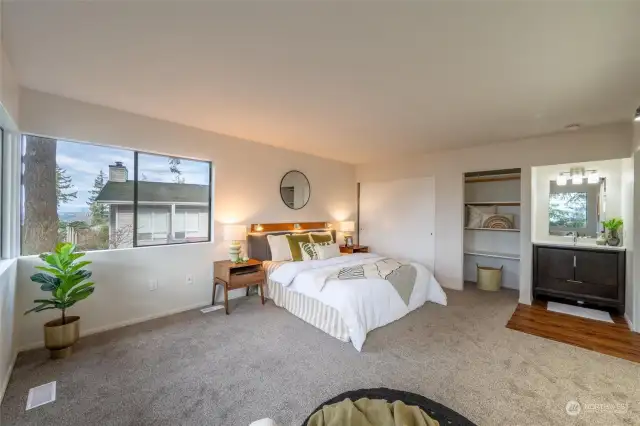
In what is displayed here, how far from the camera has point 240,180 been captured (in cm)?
420

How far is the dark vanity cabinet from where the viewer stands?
3523 millimetres

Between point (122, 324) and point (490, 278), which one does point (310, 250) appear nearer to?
point (122, 324)

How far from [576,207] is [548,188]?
45 centimetres

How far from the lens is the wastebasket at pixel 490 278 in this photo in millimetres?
4559

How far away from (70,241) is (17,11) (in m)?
2.17

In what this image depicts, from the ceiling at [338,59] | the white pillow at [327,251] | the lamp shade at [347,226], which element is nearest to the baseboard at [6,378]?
the ceiling at [338,59]

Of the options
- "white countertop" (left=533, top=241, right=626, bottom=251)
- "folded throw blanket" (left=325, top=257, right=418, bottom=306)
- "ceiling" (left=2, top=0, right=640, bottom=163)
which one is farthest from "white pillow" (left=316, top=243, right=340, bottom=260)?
"white countertop" (left=533, top=241, right=626, bottom=251)

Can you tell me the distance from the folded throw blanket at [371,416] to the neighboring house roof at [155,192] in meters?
3.26

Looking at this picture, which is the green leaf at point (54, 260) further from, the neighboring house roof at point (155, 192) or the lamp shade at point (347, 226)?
the lamp shade at point (347, 226)

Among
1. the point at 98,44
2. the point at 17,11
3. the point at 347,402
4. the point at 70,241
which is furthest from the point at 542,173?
the point at 70,241

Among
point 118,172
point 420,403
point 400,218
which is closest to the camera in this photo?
point 420,403

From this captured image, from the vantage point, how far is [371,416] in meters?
1.20

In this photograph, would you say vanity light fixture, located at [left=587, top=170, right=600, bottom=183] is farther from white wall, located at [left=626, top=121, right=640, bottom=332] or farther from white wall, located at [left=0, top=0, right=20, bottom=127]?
white wall, located at [left=0, top=0, right=20, bottom=127]

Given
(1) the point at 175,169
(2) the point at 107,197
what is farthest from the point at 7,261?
(1) the point at 175,169
